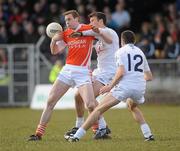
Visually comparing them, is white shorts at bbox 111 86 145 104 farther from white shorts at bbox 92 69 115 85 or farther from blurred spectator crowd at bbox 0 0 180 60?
blurred spectator crowd at bbox 0 0 180 60

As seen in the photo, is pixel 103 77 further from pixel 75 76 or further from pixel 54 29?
pixel 54 29

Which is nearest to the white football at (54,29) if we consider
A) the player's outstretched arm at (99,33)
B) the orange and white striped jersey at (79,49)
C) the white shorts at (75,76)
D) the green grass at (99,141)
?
the orange and white striped jersey at (79,49)

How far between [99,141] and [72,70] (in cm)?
158

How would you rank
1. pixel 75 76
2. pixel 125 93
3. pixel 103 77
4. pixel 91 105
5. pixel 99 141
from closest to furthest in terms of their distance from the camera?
pixel 125 93
pixel 99 141
pixel 91 105
pixel 75 76
pixel 103 77

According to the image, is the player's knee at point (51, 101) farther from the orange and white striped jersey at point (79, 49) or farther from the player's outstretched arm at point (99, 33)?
the player's outstretched arm at point (99, 33)

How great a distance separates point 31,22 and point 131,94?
58.9ft


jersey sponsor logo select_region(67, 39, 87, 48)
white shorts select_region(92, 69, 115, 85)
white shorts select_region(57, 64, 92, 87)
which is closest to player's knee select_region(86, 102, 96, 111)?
white shorts select_region(57, 64, 92, 87)

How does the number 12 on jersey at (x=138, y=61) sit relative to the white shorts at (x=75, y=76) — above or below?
above

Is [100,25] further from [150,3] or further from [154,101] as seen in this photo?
[150,3]

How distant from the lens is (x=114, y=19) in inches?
1224

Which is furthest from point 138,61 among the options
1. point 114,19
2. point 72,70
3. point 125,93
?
point 114,19

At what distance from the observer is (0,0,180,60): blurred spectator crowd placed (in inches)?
1177

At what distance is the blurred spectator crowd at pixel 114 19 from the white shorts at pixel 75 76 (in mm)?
14101

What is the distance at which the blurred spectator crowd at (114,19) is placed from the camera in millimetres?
29891
